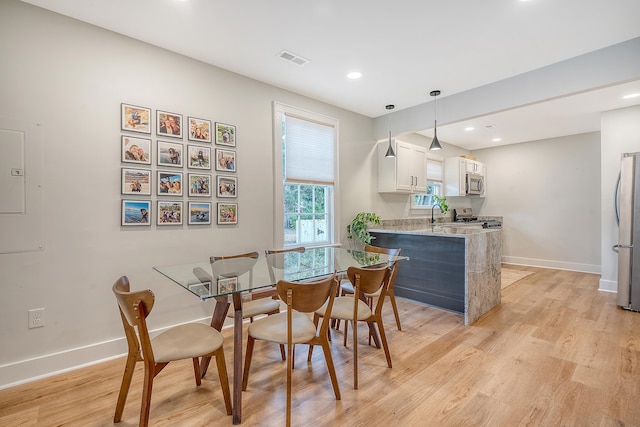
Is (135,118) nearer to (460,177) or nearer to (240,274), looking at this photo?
(240,274)

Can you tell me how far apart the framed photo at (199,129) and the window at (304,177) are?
0.77 metres

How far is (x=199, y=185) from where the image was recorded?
9.32 ft

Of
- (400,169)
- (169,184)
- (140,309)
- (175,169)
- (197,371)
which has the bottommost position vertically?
(197,371)

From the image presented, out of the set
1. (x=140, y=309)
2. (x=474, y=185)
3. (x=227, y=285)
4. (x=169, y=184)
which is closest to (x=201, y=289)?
(x=227, y=285)

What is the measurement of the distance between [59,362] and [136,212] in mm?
1225

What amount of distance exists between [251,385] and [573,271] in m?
6.42

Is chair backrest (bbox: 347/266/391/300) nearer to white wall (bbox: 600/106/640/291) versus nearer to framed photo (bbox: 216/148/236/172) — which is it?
framed photo (bbox: 216/148/236/172)

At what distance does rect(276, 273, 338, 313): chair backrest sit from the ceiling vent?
2.16m

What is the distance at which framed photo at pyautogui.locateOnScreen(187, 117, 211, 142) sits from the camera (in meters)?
2.81

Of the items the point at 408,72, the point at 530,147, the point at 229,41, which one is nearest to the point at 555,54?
the point at 408,72

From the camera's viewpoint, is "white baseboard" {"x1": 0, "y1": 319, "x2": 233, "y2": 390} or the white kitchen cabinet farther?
the white kitchen cabinet

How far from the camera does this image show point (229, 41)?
2553 millimetres

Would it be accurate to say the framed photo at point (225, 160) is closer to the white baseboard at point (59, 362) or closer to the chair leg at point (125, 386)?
the white baseboard at point (59, 362)

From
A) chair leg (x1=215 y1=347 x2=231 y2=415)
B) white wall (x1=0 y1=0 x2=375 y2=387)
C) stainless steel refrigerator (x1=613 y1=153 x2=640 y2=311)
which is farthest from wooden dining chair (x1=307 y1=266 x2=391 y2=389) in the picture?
stainless steel refrigerator (x1=613 y1=153 x2=640 y2=311)
